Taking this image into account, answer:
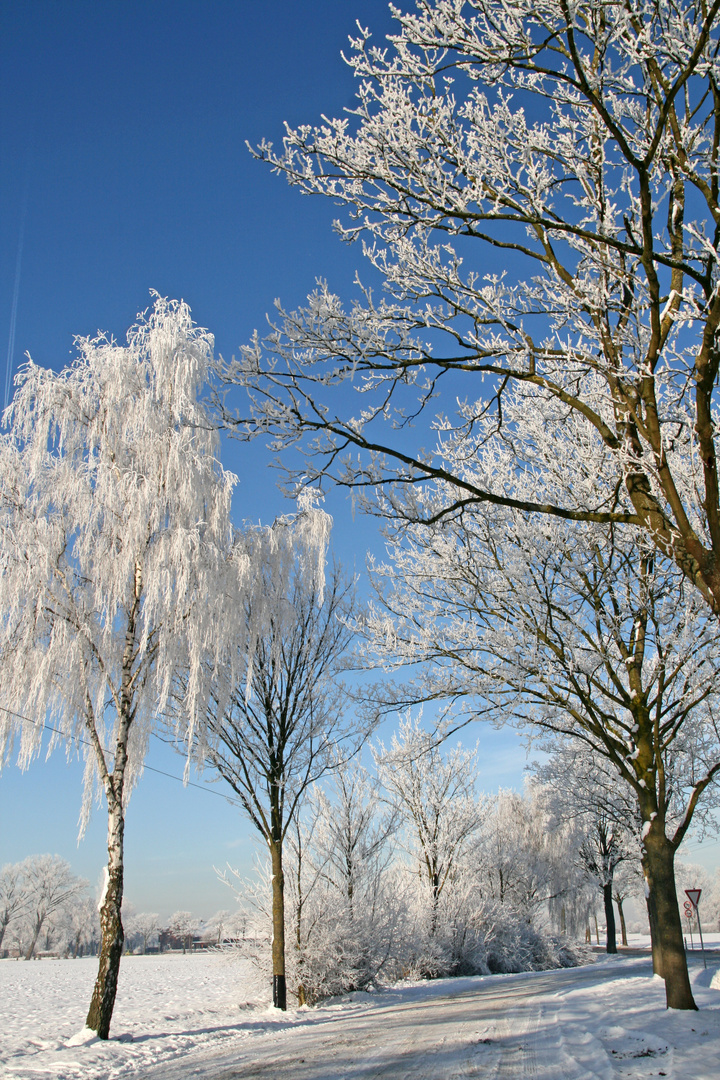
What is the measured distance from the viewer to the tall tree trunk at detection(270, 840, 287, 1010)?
1030 cm

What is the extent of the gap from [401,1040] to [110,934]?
357 cm

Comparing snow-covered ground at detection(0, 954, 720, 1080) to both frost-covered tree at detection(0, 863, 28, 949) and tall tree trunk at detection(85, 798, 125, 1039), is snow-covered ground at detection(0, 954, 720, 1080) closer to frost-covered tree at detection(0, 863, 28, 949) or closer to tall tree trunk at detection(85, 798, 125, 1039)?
tall tree trunk at detection(85, 798, 125, 1039)

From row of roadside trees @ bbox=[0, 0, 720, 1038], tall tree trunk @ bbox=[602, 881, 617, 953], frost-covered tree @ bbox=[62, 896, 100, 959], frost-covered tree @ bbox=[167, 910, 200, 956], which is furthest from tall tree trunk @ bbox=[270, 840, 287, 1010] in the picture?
frost-covered tree @ bbox=[167, 910, 200, 956]

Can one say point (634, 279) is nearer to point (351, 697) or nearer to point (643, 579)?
point (643, 579)

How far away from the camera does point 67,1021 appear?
10.2 m

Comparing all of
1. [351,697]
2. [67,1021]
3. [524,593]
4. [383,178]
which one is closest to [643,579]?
[524,593]

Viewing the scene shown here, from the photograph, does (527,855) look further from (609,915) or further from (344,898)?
(344,898)

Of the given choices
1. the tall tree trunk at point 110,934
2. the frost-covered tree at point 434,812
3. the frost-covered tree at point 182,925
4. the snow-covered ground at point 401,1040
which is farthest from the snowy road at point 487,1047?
the frost-covered tree at point 182,925

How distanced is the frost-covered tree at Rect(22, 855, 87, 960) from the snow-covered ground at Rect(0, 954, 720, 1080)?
58.4 m

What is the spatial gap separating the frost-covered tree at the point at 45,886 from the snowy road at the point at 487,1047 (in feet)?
207

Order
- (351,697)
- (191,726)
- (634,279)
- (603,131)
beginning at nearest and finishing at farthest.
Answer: (634,279) → (603,131) → (191,726) → (351,697)

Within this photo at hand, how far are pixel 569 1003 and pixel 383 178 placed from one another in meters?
11.1

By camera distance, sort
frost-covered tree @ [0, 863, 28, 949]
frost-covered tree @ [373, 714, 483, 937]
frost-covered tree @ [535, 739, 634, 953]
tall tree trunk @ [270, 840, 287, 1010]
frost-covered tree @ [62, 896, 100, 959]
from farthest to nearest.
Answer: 1. frost-covered tree @ [62, 896, 100, 959]
2. frost-covered tree @ [0, 863, 28, 949]
3. frost-covered tree @ [373, 714, 483, 937]
4. frost-covered tree @ [535, 739, 634, 953]
5. tall tree trunk @ [270, 840, 287, 1010]

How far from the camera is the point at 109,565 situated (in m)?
8.55
